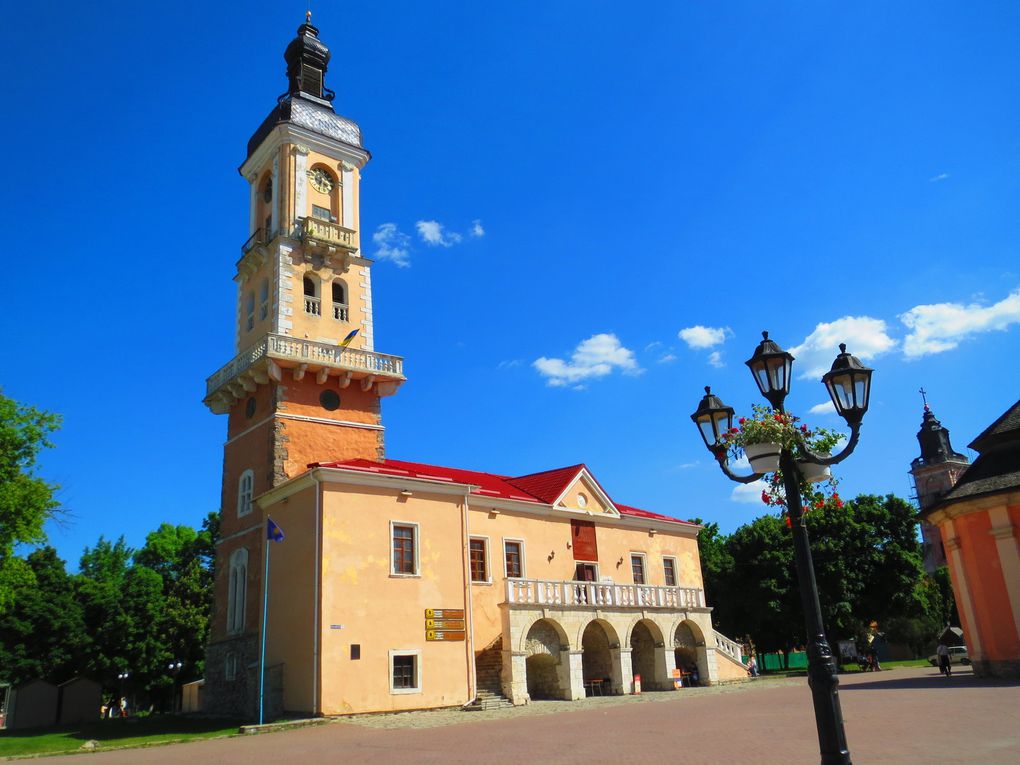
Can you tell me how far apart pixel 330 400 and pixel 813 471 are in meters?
23.1

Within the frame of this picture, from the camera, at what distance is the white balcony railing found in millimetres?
26422

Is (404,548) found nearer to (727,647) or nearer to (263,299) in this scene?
(263,299)

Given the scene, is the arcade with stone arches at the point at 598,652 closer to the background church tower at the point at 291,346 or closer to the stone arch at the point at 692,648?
the stone arch at the point at 692,648

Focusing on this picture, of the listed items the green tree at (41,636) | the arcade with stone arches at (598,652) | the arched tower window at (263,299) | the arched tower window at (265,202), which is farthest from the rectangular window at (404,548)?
the green tree at (41,636)

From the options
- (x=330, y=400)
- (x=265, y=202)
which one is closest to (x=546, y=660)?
(x=330, y=400)

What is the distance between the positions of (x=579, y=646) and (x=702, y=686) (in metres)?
7.14

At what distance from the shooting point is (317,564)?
76.0 feet

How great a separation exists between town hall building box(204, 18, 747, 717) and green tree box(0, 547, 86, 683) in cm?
1532

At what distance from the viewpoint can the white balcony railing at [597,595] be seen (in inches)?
1040

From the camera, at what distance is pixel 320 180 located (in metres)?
33.1

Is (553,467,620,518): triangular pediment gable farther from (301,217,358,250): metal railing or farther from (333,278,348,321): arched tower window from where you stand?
(301,217,358,250): metal railing

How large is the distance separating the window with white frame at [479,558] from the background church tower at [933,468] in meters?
76.0

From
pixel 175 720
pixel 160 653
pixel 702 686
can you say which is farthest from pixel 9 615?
pixel 702 686

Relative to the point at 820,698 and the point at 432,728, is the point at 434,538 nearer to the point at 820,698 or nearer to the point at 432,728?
the point at 432,728
